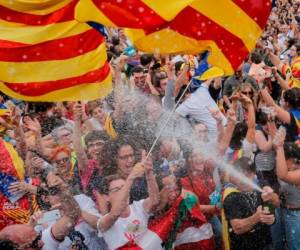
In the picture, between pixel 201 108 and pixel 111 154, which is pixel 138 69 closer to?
pixel 201 108

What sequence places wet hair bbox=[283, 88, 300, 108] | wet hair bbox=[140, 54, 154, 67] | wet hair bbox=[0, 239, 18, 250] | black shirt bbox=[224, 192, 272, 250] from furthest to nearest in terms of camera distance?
1. wet hair bbox=[140, 54, 154, 67]
2. wet hair bbox=[283, 88, 300, 108]
3. black shirt bbox=[224, 192, 272, 250]
4. wet hair bbox=[0, 239, 18, 250]

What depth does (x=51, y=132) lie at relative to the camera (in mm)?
6355

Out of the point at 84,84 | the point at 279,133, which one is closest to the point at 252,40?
the point at 279,133

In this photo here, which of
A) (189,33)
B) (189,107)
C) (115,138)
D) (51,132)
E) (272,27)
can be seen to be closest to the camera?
(189,33)

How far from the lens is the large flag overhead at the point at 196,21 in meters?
4.57

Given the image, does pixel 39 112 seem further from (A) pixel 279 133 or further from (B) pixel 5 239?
(B) pixel 5 239

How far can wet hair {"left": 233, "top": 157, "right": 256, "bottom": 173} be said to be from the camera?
17.7ft

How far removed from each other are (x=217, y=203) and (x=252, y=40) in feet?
4.87

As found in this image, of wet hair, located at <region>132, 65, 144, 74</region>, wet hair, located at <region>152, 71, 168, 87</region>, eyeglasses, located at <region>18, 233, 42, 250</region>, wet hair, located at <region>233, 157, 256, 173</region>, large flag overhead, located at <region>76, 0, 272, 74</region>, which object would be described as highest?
large flag overhead, located at <region>76, 0, 272, 74</region>

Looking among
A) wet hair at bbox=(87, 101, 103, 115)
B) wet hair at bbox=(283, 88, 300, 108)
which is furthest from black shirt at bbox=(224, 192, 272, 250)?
wet hair at bbox=(87, 101, 103, 115)

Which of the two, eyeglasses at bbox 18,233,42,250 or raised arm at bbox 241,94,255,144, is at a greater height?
eyeglasses at bbox 18,233,42,250

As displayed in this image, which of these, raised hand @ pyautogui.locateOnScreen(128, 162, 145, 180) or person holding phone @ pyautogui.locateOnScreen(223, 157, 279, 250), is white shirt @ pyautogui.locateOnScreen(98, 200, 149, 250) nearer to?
raised hand @ pyautogui.locateOnScreen(128, 162, 145, 180)

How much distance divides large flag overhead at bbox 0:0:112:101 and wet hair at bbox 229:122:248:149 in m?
1.76

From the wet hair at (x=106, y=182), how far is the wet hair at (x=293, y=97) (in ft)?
8.37
